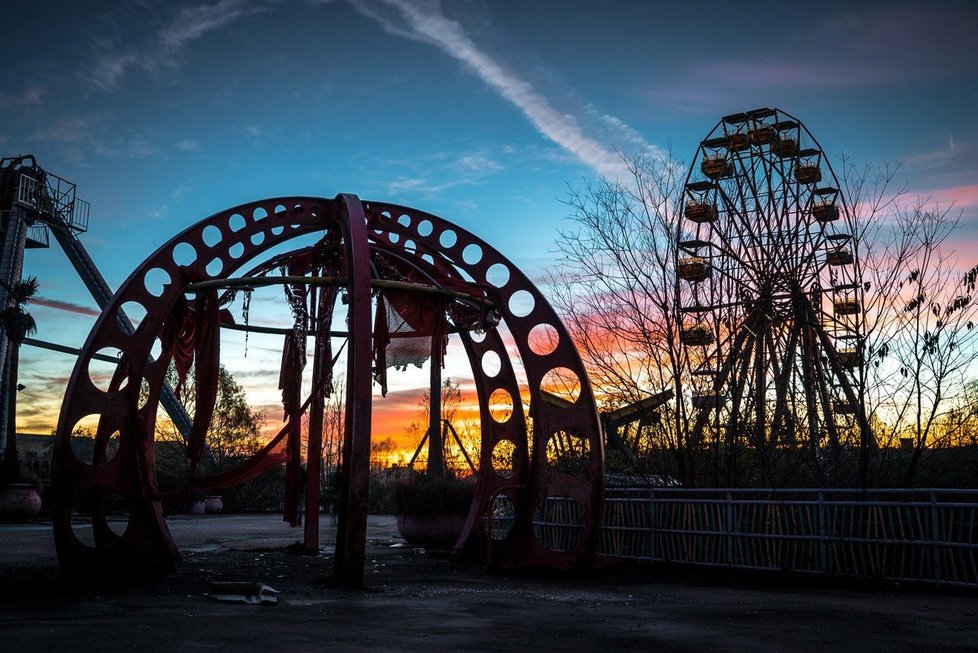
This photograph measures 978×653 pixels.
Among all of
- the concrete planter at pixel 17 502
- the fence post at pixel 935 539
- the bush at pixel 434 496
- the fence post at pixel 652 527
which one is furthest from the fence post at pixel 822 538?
the concrete planter at pixel 17 502

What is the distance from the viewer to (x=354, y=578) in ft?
29.3

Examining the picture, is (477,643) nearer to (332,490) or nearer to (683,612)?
(683,612)

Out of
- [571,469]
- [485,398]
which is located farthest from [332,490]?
[485,398]

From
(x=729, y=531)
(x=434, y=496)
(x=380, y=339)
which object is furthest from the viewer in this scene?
(x=434, y=496)

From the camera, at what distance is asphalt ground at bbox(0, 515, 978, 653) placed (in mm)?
6172

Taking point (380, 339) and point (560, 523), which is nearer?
point (380, 339)

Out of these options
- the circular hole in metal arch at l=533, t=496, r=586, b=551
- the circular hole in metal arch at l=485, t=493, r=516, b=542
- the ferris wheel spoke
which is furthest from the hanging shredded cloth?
the ferris wheel spoke

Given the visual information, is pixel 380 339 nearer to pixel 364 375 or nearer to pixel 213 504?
pixel 364 375

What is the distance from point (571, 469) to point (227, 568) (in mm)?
7382

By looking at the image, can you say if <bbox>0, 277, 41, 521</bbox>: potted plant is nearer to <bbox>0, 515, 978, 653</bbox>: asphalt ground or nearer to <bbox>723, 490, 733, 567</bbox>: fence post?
<bbox>0, 515, 978, 653</bbox>: asphalt ground

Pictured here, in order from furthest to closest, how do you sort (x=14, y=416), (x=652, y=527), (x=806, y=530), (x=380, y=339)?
(x=14, y=416) < (x=652, y=527) < (x=380, y=339) < (x=806, y=530)

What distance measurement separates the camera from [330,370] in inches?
477

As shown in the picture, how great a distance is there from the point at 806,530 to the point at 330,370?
6.35 m

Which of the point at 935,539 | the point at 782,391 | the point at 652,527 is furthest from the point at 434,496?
the point at 935,539
